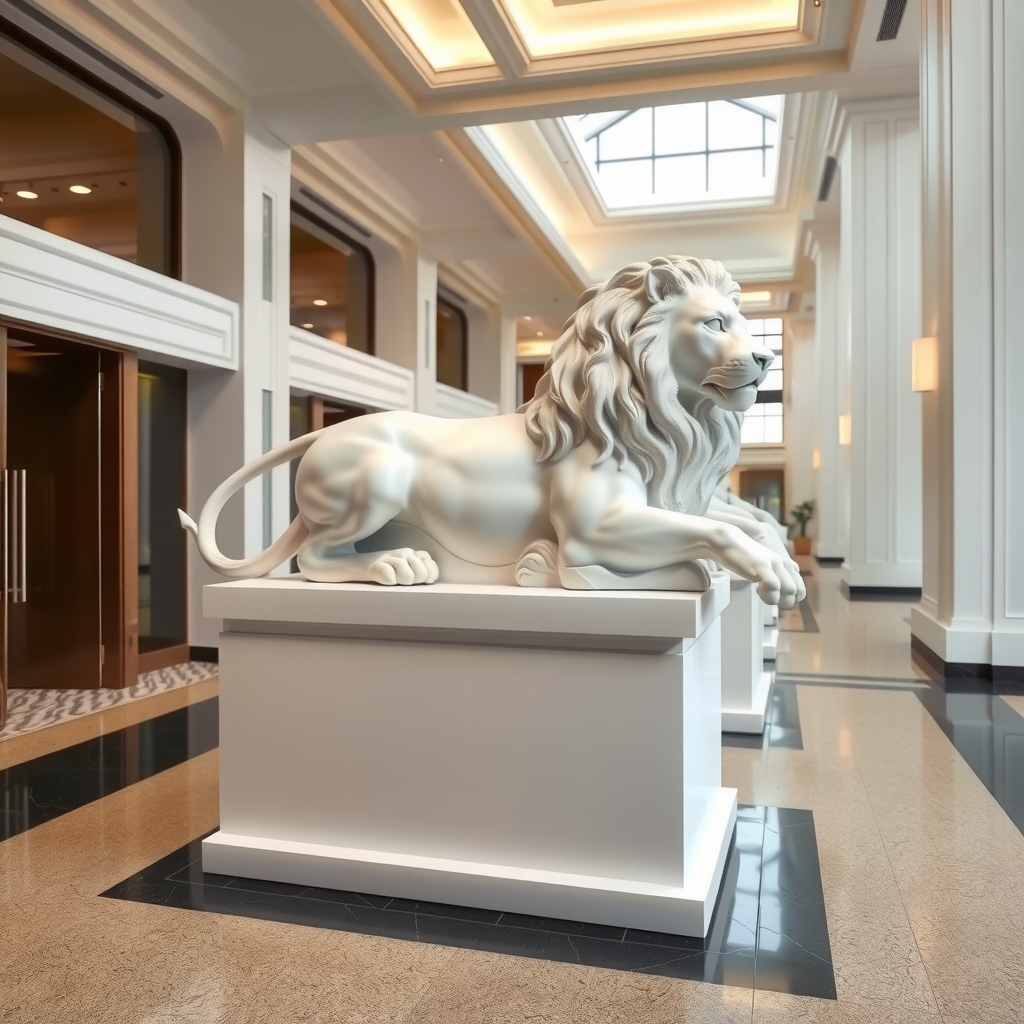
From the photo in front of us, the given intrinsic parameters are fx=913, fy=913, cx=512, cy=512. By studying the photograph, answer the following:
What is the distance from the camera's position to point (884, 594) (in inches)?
391

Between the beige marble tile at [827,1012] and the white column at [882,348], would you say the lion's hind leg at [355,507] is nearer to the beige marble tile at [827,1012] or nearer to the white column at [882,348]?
the beige marble tile at [827,1012]

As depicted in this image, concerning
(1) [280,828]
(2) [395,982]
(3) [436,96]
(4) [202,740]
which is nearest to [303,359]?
(3) [436,96]

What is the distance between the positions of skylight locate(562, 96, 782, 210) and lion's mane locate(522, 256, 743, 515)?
11.7 m

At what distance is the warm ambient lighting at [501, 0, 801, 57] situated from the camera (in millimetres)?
6762

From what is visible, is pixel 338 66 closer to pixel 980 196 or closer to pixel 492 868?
pixel 980 196

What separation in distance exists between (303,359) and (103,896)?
613cm

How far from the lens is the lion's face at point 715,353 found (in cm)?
236

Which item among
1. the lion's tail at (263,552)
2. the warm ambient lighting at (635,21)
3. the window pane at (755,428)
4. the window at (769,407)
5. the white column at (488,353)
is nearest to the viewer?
the lion's tail at (263,552)

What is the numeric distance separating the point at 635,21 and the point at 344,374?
4005 mm

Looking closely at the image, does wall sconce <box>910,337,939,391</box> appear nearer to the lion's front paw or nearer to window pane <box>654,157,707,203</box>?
the lion's front paw

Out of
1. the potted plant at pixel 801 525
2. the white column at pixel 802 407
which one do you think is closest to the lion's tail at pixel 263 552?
the potted plant at pixel 801 525

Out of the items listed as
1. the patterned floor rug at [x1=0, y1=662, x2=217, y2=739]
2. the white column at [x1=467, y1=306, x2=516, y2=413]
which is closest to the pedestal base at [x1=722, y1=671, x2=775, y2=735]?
the patterned floor rug at [x1=0, y1=662, x2=217, y2=739]

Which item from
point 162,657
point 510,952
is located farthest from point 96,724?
point 510,952

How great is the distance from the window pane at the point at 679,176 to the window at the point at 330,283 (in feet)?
18.7
